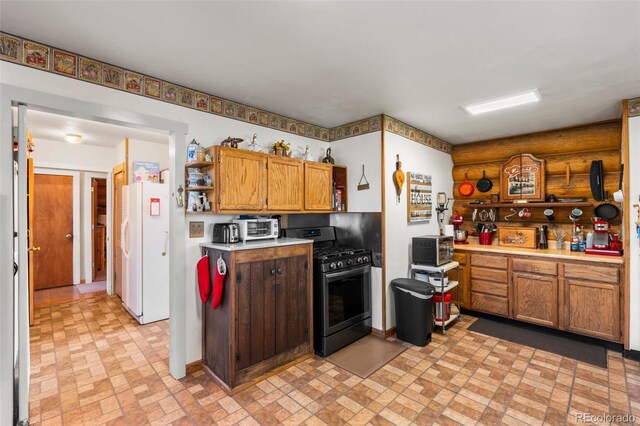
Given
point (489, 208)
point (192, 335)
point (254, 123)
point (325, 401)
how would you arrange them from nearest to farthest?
point (325, 401), point (192, 335), point (254, 123), point (489, 208)

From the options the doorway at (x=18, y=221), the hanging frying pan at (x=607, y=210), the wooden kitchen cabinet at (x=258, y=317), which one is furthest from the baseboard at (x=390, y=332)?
the doorway at (x=18, y=221)

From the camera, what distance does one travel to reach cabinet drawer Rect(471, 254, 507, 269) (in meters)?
3.90

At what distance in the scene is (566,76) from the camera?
250cm

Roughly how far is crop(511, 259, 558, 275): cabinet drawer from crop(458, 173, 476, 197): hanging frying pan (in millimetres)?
1367

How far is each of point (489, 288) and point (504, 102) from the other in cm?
235

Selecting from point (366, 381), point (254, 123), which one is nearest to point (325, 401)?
point (366, 381)

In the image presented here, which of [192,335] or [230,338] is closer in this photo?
[230,338]

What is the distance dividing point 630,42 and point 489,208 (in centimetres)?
296

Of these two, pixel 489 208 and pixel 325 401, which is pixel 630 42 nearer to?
pixel 489 208

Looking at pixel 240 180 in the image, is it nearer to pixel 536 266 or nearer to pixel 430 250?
pixel 430 250

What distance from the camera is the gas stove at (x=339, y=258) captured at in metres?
3.13

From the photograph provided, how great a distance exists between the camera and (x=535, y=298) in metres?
3.66

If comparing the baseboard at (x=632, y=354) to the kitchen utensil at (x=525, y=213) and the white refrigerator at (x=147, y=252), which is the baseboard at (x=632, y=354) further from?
the white refrigerator at (x=147, y=252)

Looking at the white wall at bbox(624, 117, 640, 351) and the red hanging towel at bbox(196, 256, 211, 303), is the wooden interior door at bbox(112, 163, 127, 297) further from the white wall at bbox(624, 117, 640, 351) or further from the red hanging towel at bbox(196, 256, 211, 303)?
the white wall at bbox(624, 117, 640, 351)
